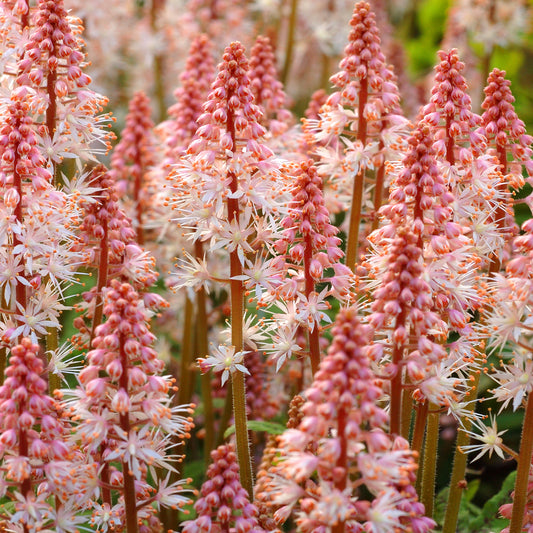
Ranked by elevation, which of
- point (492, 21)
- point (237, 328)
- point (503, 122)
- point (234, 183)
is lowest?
point (237, 328)

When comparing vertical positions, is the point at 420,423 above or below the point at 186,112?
below

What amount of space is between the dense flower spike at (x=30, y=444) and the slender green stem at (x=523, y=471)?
5.45 ft

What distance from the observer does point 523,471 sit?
3199 mm

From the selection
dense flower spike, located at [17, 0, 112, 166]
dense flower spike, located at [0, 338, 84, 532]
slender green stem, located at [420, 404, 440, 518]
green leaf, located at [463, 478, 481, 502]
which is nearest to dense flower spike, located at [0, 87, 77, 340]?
dense flower spike, located at [17, 0, 112, 166]

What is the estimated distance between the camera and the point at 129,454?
298 centimetres

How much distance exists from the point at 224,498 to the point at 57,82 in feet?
6.33

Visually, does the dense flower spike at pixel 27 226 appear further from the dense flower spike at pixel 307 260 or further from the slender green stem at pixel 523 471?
the slender green stem at pixel 523 471

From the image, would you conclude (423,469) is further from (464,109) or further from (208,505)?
(464,109)

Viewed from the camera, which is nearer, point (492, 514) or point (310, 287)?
point (310, 287)

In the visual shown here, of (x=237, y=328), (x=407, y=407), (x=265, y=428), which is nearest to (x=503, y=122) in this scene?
(x=407, y=407)

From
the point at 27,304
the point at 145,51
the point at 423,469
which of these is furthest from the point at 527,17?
the point at 27,304

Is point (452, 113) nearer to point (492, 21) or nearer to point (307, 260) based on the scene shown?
point (307, 260)

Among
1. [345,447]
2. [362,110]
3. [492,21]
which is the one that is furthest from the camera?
[492,21]

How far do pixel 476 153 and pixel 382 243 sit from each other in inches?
26.5
